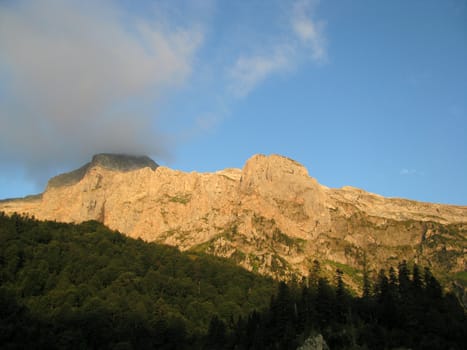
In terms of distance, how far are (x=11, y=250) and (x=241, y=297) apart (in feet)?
300

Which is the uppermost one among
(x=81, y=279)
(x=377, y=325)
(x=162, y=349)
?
(x=81, y=279)

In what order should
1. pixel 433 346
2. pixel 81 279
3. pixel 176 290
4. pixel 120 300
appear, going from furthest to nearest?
pixel 176 290, pixel 81 279, pixel 120 300, pixel 433 346

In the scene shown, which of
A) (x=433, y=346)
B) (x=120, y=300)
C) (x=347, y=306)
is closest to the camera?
(x=433, y=346)

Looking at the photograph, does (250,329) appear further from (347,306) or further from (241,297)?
(241,297)

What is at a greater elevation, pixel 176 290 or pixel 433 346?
pixel 176 290

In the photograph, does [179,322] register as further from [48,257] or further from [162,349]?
→ [48,257]

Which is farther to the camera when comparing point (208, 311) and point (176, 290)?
point (176, 290)

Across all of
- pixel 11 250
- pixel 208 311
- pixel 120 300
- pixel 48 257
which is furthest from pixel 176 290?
pixel 11 250

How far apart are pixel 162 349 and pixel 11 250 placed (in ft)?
255

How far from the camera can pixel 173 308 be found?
165 metres

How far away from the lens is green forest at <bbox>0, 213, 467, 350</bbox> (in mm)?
102625

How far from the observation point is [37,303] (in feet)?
468

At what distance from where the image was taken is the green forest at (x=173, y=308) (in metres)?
103

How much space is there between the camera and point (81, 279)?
167m
